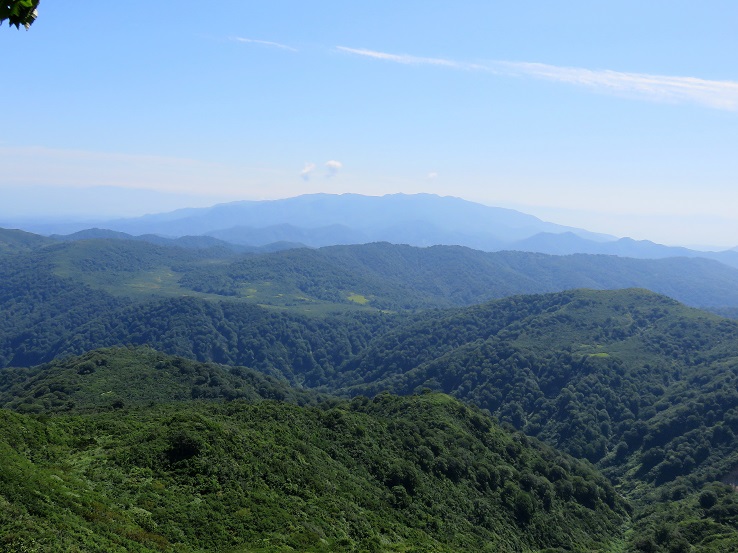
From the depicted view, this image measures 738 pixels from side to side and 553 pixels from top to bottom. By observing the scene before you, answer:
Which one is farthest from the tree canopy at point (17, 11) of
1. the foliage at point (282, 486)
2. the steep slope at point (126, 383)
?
the steep slope at point (126, 383)

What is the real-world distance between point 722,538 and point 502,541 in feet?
88.2

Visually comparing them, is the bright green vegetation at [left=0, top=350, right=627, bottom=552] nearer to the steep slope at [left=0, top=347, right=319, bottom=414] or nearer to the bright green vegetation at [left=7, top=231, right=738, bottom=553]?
the bright green vegetation at [left=7, top=231, right=738, bottom=553]

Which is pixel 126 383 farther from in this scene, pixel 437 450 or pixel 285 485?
pixel 285 485

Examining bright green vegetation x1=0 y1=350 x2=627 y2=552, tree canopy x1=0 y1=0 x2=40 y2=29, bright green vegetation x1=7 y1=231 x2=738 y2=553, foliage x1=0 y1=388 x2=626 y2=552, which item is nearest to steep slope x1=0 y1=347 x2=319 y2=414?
bright green vegetation x1=7 y1=231 x2=738 y2=553

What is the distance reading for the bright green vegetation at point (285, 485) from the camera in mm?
24703

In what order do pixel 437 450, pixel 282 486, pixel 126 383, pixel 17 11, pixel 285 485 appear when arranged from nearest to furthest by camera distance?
pixel 17 11, pixel 282 486, pixel 285 485, pixel 437 450, pixel 126 383

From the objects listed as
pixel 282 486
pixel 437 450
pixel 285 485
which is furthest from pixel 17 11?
pixel 437 450

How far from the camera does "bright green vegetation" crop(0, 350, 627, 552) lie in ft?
81.0

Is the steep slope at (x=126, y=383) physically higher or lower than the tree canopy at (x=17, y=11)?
lower

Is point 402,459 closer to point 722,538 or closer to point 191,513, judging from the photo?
point 191,513

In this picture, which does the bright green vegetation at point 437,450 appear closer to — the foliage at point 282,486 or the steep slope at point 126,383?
the foliage at point 282,486

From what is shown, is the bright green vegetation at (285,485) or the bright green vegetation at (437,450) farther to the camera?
the bright green vegetation at (437,450)

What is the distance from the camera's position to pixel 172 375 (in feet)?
350

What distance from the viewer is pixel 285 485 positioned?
38344 millimetres
